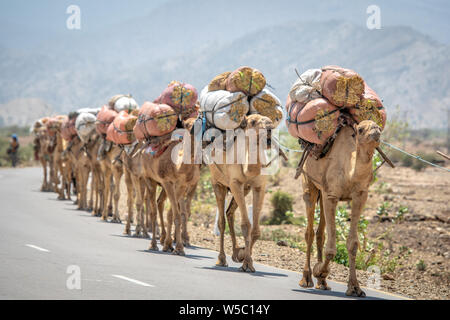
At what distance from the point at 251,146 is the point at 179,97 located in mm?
4317

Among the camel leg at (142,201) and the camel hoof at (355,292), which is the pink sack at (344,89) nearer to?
the camel hoof at (355,292)

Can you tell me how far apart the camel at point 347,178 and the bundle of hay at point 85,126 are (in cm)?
1516

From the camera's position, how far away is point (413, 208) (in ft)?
98.6

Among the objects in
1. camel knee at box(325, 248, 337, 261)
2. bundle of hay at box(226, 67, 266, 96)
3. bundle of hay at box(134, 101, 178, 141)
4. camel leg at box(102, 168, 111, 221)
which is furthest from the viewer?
camel leg at box(102, 168, 111, 221)

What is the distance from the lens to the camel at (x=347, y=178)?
35.9ft

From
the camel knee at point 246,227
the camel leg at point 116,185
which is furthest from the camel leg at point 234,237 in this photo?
the camel leg at point 116,185

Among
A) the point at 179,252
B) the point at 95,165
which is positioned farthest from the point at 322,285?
the point at 95,165

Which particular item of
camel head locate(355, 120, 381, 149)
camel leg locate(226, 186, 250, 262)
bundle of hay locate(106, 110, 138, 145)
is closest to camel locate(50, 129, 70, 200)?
bundle of hay locate(106, 110, 138, 145)

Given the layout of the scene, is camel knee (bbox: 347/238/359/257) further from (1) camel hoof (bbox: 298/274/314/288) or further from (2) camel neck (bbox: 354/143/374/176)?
(1) camel hoof (bbox: 298/274/314/288)

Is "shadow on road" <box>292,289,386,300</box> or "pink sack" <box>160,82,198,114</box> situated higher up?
"pink sack" <box>160,82,198,114</box>

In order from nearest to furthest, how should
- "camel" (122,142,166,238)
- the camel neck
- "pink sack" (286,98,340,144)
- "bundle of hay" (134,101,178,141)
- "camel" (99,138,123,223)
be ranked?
the camel neck < "pink sack" (286,98,340,144) < "bundle of hay" (134,101,178,141) < "camel" (122,142,166,238) < "camel" (99,138,123,223)

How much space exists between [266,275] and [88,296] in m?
4.30

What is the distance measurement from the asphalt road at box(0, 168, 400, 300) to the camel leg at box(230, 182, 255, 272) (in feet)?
0.83

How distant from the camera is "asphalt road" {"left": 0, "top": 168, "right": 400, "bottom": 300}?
10414 mm
